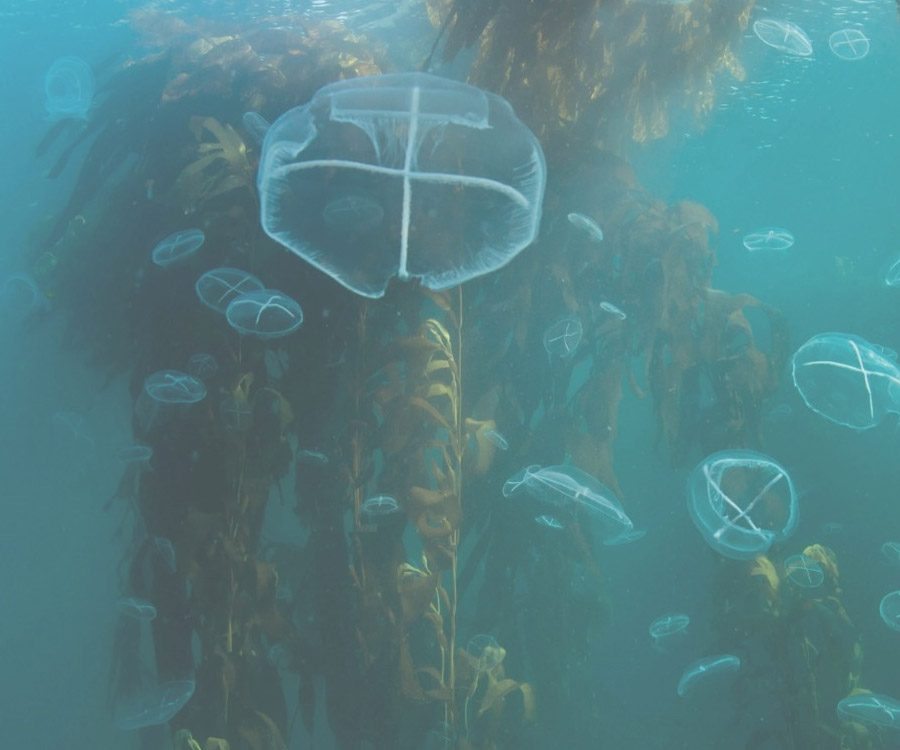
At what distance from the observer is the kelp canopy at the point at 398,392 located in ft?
10.9

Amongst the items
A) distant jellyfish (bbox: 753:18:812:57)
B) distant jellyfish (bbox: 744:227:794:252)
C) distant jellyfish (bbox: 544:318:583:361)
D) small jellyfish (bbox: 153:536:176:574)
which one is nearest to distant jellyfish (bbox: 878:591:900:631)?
distant jellyfish (bbox: 744:227:794:252)

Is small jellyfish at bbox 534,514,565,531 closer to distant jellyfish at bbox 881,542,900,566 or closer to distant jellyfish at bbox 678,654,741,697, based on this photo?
distant jellyfish at bbox 678,654,741,697

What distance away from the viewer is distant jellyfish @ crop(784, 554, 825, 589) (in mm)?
5160

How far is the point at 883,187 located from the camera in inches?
755

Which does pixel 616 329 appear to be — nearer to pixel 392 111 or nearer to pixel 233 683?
pixel 392 111

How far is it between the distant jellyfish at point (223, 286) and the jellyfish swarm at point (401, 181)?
42 cm

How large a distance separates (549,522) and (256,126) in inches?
132

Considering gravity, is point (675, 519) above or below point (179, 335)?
below

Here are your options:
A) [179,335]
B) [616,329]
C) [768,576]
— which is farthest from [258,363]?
[768,576]

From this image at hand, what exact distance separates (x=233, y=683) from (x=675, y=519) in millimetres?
10809

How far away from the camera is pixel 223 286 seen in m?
3.50

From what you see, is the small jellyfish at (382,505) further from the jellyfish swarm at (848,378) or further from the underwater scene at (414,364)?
the jellyfish swarm at (848,378)

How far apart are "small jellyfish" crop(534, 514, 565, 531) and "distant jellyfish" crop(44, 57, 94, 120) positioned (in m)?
5.98

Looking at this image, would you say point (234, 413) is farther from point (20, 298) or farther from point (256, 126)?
point (20, 298)
